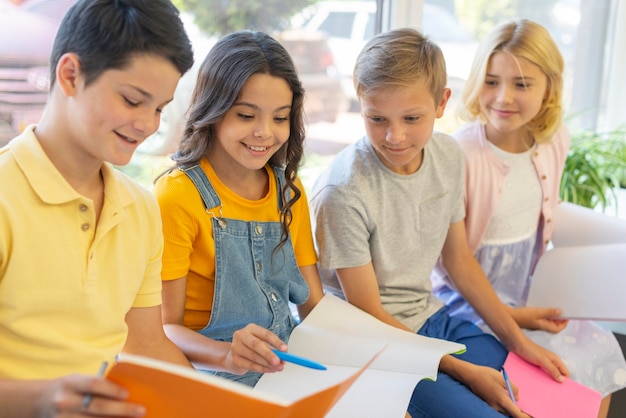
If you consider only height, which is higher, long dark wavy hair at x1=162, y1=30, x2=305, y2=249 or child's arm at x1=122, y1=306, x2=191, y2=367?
long dark wavy hair at x1=162, y1=30, x2=305, y2=249

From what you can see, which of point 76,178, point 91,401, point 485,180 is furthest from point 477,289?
point 91,401

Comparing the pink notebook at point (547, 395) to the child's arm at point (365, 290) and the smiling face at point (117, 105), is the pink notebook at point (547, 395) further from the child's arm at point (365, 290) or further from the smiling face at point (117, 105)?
the smiling face at point (117, 105)

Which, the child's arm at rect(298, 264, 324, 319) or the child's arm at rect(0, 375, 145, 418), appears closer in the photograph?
the child's arm at rect(0, 375, 145, 418)

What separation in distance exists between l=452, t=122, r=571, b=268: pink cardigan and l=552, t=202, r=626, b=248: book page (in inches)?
1.7

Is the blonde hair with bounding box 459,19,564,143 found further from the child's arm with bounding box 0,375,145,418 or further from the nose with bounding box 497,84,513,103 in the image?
the child's arm with bounding box 0,375,145,418

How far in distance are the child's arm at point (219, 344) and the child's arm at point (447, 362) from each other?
1.16 ft

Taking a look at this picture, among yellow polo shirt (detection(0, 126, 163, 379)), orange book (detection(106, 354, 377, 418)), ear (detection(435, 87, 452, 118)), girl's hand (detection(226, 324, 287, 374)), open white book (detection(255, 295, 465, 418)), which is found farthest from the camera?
ear (detection(435, 87, 452, 118))

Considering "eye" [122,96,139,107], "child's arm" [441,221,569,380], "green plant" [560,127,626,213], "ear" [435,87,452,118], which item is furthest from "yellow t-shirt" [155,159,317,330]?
"green plant" [560,127,626,213]

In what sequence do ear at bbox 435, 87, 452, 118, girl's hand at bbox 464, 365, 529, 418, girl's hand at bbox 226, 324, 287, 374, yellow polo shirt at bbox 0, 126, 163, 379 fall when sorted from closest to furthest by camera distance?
yellow polo shirt at bbox 0, 126, 163, 379, girl's hand at bbox 226, 324, 287, 374, girl's hand at bbox 464, 365, 529, 418, ear at bbox 435, 87, 452, 118

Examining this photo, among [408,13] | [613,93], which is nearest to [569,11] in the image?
[613,93]

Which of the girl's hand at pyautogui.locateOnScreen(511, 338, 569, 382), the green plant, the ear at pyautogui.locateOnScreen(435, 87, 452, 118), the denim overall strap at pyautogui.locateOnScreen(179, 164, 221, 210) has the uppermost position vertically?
the ear at pyautogui.locateOnScreen(435, 87, 452, 118)

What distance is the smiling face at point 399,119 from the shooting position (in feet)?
4.82

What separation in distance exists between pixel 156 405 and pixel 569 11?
8.69ft

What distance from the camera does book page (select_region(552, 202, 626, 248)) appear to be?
1.88 m
